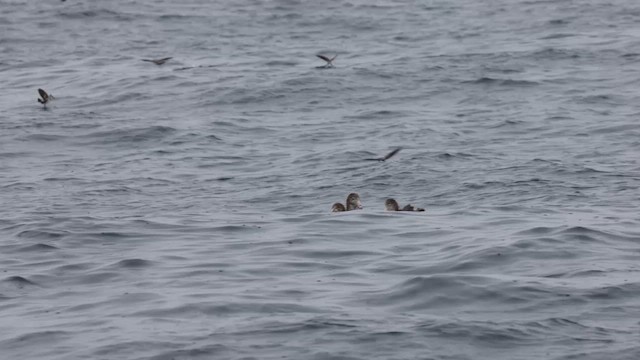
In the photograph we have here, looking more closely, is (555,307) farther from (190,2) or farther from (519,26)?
(190,2)

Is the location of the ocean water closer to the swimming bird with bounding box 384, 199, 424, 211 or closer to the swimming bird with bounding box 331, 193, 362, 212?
the swimming bird with bounding box 384, 199, 424, 211

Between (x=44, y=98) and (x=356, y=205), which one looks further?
(x=44, y=98)

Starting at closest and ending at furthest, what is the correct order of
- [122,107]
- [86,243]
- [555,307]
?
[555,307] < [86,243] < [122,107]

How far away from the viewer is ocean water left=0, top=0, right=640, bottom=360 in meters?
12.1

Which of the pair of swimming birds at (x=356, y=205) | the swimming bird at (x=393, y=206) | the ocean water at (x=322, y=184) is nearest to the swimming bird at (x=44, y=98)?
the ocean water at (x=322, y=184)

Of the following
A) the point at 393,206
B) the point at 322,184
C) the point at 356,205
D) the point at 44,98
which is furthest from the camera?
the point at 44,98

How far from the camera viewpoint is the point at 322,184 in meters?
21.3

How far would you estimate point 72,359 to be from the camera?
11.3m

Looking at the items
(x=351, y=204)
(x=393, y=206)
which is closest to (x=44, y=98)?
(x=351, y=204)

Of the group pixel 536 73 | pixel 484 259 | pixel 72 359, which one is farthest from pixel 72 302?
pixel 536 73

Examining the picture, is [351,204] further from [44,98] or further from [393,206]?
[44,98]

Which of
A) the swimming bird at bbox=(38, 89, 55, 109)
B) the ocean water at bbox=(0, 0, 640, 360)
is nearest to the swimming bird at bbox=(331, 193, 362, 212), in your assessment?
the ocean water at bbox=(0, 0, 640, 360)

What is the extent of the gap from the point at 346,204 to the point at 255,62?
16.9 metres

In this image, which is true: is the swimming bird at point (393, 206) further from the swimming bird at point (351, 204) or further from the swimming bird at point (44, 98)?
the swimming bird at point (44, 98)
